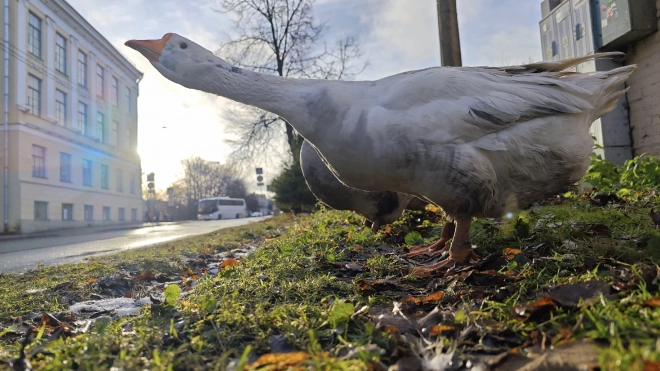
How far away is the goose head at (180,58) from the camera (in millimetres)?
3078

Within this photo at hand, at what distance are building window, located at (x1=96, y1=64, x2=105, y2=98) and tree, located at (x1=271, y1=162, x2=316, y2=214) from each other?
67.7 feet

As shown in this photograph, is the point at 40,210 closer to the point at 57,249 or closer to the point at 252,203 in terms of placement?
the point at 57,249

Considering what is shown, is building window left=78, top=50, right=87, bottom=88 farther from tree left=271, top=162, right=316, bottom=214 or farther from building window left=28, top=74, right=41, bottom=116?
tree left=271, top=162, right=316, bottom=214

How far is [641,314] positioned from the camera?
4.54 ft

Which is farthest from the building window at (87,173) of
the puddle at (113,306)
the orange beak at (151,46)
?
the puddle at (113,306)

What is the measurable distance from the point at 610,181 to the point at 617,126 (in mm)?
1717

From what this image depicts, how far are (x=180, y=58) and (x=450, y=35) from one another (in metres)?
4.00

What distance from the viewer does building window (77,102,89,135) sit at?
2722cm

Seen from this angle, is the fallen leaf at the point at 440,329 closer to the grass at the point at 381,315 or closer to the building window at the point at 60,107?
the grass at the point at 381,315

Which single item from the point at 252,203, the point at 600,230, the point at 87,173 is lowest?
the point at 600,230

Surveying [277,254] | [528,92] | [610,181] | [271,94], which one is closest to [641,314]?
[528,92]

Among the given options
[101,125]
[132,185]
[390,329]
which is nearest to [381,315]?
[390,329]

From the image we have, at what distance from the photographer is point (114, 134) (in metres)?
32.7

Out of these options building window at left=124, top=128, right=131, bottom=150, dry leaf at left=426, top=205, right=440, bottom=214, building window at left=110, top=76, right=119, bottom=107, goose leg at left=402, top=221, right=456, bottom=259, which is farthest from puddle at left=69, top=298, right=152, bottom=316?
building window at left=124, top=128, right=131, bottom=150
